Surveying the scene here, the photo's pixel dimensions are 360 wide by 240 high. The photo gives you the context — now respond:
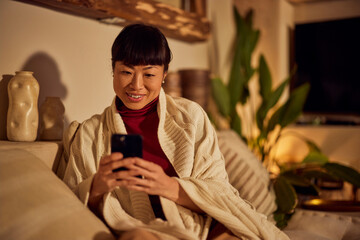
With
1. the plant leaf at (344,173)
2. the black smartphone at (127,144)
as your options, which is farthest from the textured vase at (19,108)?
the plant leaf at (344,173)

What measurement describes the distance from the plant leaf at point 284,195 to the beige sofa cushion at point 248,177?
37 millimetres

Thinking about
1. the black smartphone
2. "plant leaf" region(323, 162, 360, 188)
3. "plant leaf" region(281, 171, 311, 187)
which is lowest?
"plant leaf" region(281, 171, 311, 187)

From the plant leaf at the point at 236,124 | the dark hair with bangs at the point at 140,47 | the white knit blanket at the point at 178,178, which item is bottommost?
the plant leaf at the point at 236,124

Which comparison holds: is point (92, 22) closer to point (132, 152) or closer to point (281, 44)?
point (132, 152)

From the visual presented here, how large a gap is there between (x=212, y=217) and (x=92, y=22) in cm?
133

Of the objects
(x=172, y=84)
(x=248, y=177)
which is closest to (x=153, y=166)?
(x=248, y=177)

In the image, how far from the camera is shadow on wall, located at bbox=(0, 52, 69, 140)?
1682mm

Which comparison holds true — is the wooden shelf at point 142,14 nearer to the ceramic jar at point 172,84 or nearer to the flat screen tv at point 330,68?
the ceramic jar at point 172,84

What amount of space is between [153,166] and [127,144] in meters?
0.12

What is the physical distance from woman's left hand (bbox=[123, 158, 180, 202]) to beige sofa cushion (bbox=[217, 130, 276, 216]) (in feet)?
2.48

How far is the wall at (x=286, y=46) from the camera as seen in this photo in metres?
3.76

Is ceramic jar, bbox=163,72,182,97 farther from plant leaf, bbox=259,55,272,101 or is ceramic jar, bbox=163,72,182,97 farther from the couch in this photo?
the couch

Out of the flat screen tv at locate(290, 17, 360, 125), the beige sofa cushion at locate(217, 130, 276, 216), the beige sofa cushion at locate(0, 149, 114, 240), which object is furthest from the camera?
the flat screen tv at locate(290, 17, 360, 125)

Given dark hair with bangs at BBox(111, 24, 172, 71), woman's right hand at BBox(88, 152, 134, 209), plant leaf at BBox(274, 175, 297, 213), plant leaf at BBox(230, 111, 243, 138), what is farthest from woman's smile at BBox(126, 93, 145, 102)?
plant leaf at BBox(230, 111, 243, 138)
